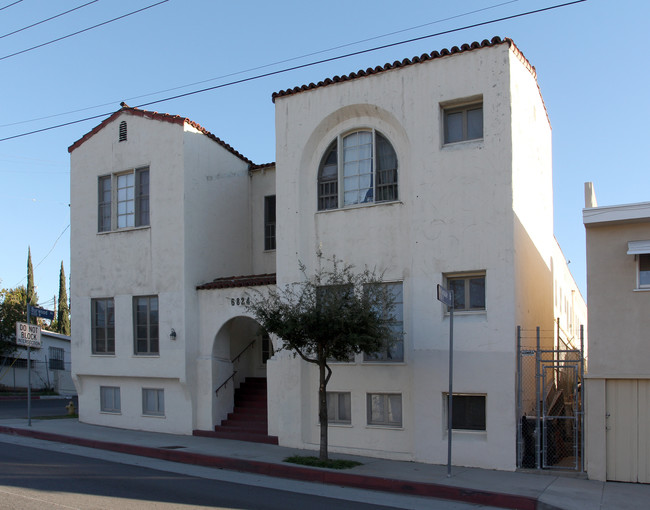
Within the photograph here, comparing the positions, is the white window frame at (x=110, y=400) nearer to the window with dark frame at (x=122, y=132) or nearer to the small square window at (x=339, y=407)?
the window with dark frame at (x=122, y=132)

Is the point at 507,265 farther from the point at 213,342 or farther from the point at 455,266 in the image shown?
the point at 213,342

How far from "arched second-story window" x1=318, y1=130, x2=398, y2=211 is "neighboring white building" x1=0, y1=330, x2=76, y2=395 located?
26082 millimetres

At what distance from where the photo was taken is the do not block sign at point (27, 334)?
18.8 m

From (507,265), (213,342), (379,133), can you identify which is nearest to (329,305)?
(507,265)

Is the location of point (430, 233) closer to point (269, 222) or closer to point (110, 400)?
point (269, 222)

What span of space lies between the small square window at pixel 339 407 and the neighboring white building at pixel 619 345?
16.6 feet

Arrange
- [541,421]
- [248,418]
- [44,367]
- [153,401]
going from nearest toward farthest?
[541,421] → [248,418] → [153,401] → [44,367]

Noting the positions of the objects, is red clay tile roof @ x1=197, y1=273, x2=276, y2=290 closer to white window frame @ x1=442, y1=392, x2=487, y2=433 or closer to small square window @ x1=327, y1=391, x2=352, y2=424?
small square window @ x1=327, y1=391, x2=352, y2=424

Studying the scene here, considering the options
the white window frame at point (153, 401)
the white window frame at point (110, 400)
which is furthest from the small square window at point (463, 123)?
the white window frame at point (110, 400)

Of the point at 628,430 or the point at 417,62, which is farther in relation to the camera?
the point at 417,62

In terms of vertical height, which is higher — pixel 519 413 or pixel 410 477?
pixel 519 413

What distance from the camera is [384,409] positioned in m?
14.2

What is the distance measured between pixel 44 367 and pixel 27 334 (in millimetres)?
20151

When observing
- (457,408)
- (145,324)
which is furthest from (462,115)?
(145,324)
